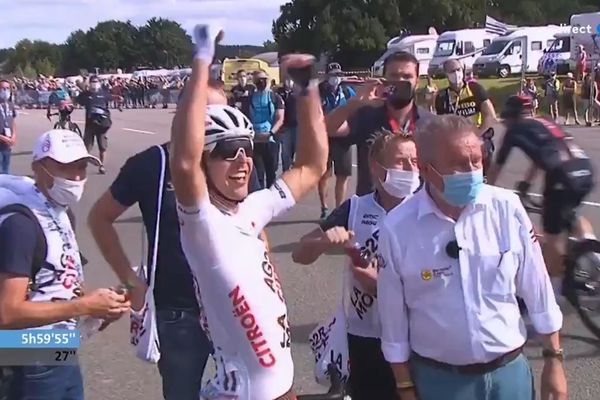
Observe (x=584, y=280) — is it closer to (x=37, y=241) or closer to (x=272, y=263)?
(x=272, y=263)

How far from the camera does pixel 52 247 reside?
133 inches

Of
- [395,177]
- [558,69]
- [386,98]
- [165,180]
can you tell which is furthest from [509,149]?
[558,69]

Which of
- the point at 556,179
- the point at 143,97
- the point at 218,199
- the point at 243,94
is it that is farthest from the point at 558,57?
the point at 218,199

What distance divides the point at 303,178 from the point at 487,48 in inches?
1903

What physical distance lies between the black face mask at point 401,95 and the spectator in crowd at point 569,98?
22.2m

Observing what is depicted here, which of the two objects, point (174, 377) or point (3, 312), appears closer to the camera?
point (3, 312)

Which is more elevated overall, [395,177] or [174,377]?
[395,177]

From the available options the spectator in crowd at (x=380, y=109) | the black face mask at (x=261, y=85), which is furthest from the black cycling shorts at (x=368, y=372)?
the black face mask at (x=261, y=85)

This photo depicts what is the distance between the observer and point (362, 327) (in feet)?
12.8

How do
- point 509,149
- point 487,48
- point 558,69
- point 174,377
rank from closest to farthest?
point 174,377 < point 509,149 < point 558,69 < point 487,48

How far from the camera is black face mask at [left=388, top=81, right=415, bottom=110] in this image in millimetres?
5699

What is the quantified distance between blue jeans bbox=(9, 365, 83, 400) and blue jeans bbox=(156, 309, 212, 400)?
42 centimetres

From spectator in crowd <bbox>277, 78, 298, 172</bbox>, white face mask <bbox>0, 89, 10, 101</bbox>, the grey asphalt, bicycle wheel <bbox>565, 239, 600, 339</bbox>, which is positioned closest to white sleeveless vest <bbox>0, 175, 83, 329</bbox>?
the grey asphalt

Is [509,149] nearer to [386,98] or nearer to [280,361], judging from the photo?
[386,98]
